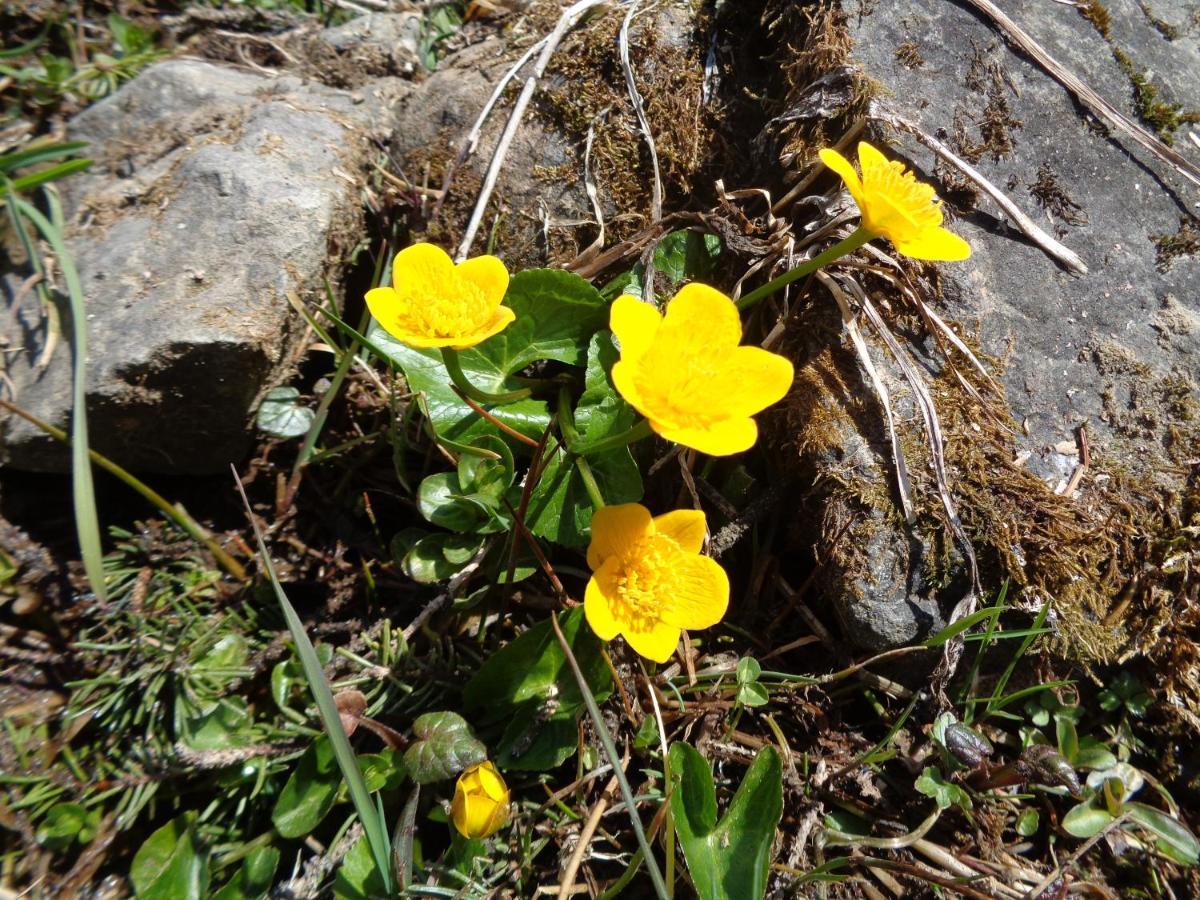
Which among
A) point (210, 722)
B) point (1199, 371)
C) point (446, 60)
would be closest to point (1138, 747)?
point (1199, 371)

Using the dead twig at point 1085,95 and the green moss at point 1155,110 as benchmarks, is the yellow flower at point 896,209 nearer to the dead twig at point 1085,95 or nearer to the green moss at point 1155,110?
the dead twig at point 1085,95

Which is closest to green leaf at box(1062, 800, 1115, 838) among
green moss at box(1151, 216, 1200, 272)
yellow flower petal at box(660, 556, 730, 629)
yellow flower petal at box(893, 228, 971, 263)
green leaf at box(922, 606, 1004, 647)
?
green leaf at box(922, 606, 1004, 647)

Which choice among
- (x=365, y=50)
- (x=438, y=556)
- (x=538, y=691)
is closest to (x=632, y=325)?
(x=438, y=556)

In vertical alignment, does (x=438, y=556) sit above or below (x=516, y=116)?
below

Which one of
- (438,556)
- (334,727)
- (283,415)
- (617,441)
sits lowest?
(283,415)

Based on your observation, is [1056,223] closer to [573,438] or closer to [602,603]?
[573,438]

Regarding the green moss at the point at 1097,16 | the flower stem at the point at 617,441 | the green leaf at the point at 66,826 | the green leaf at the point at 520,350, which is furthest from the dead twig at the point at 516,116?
the green leaf at the point at 66,826

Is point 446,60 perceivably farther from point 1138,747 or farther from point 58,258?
point 1138,747
